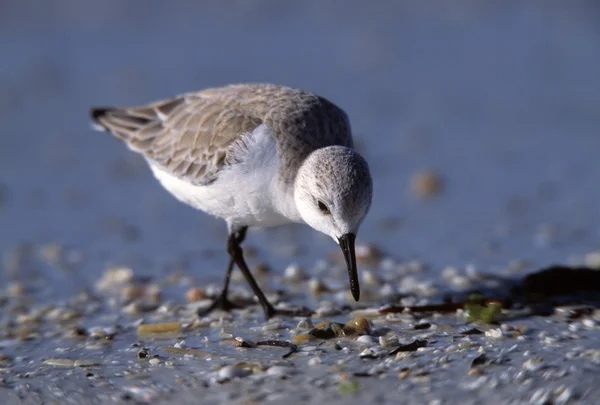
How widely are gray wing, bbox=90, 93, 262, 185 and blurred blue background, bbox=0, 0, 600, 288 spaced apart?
3.47 feet

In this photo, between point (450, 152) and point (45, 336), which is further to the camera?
point (450, 152)

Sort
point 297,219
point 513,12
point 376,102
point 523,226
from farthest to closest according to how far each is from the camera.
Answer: point 513,12 → point 376,102 → point 523,226 → point 297,219

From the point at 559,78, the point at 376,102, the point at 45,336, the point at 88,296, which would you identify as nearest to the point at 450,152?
the point at 376,102

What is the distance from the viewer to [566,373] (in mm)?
4711

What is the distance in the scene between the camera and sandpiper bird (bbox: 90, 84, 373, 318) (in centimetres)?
561

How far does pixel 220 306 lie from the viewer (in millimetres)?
6566

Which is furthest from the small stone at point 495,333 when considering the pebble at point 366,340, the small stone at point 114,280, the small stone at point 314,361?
the small stone at point 114,280

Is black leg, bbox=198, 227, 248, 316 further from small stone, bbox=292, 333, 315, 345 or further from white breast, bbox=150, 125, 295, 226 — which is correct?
small stone, bbox=292, 333, 315, 345

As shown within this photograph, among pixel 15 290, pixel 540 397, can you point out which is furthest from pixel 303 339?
pixel 15 290

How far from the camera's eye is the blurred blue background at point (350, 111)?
26.6ft

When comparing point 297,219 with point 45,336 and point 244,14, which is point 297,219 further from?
point 244,14

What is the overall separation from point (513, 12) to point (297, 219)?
9057mm

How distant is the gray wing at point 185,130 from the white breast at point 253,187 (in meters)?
0.11

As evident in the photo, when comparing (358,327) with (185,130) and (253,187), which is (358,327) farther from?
(185,130)
